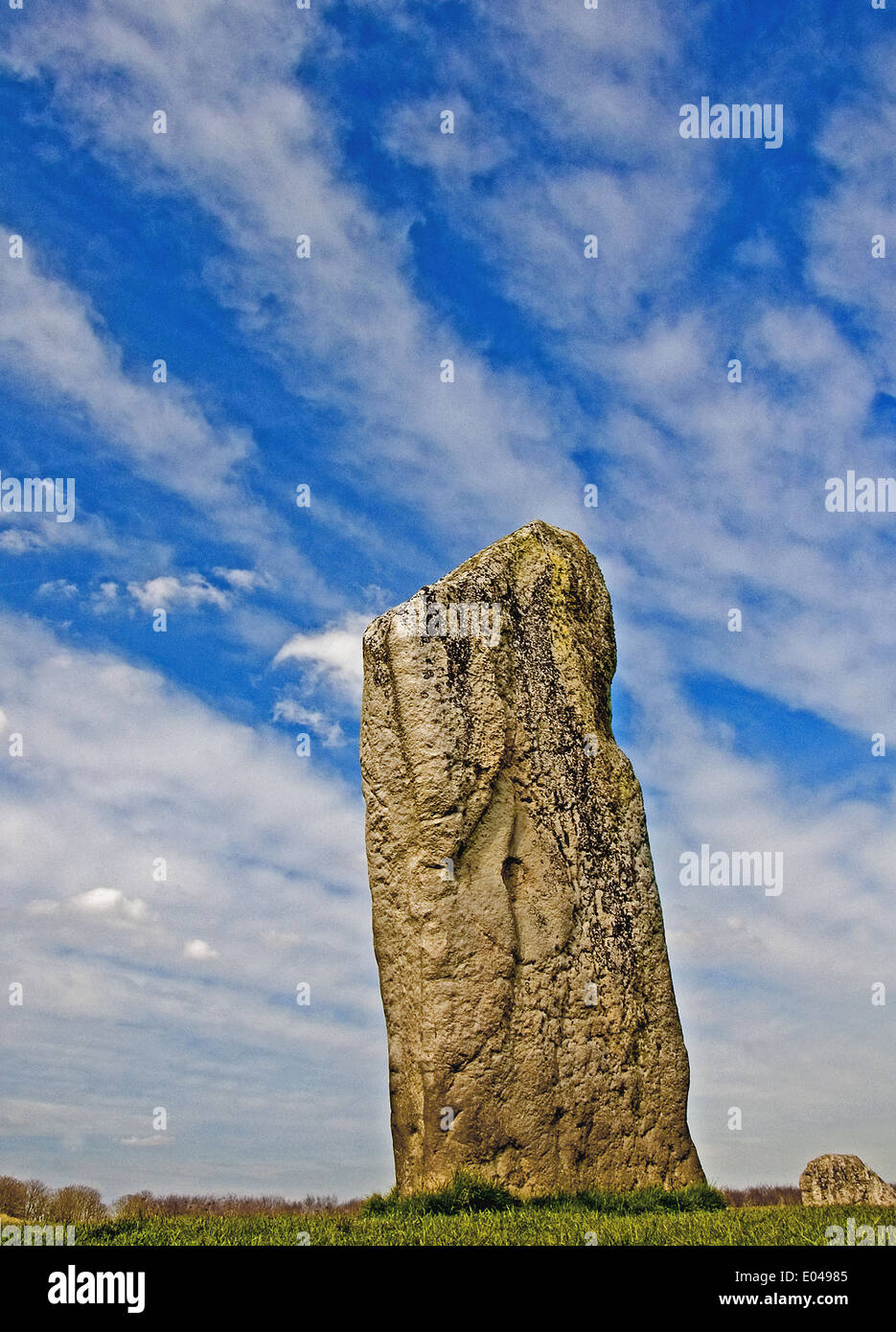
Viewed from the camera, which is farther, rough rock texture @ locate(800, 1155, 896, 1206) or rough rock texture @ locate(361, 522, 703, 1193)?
rough rock texture @ locate(800, 1155, 896, 1206)

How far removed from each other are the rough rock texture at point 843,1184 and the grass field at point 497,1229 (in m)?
2.14

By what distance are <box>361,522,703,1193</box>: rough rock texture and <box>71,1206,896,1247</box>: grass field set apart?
1.17m

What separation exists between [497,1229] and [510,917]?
339 centimetres

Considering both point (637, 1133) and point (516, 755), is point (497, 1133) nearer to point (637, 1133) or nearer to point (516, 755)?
point (637, 1133)

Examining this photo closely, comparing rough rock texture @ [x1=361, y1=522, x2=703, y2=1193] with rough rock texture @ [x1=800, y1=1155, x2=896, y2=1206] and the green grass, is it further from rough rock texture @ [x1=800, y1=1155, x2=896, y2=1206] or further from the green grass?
rough rock texture @ [x1=800, y1=1155, x2=896, y2=1206]

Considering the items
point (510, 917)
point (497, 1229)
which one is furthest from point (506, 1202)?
point (510, 917)

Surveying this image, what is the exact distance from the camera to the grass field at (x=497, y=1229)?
9.01 meters

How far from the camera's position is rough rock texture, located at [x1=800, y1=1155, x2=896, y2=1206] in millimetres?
13164

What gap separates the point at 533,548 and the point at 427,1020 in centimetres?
572

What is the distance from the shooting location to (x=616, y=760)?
45.9 ft

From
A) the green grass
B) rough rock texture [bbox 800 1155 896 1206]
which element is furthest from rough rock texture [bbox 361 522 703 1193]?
rough rock texture [bbox 800 1155 896 1206]
